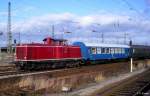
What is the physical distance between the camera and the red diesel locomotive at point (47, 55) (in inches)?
1447

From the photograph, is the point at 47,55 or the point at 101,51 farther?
the point at 101,51

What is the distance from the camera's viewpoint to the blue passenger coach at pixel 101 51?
49.6m

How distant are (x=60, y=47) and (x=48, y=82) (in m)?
19.1

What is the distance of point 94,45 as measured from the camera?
52.7 metres

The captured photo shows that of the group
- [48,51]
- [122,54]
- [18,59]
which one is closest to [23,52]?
[18,59]

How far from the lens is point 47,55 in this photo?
3975cm

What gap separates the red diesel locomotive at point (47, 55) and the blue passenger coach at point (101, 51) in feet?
8.67

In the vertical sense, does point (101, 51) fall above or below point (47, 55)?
above

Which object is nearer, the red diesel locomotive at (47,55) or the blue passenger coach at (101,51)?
the red diesel locomotive at (47,55)

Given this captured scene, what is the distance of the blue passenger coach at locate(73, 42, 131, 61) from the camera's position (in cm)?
4956

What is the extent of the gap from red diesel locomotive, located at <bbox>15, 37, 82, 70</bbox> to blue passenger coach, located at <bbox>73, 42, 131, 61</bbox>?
104 inches

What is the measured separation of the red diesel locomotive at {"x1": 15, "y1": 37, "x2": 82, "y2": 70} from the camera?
36750 millimetres

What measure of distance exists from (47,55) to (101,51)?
16.3 m

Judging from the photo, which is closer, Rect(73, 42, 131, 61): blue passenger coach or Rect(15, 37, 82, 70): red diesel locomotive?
Rect(15, 37, 82, 70): red diesel locomotive
